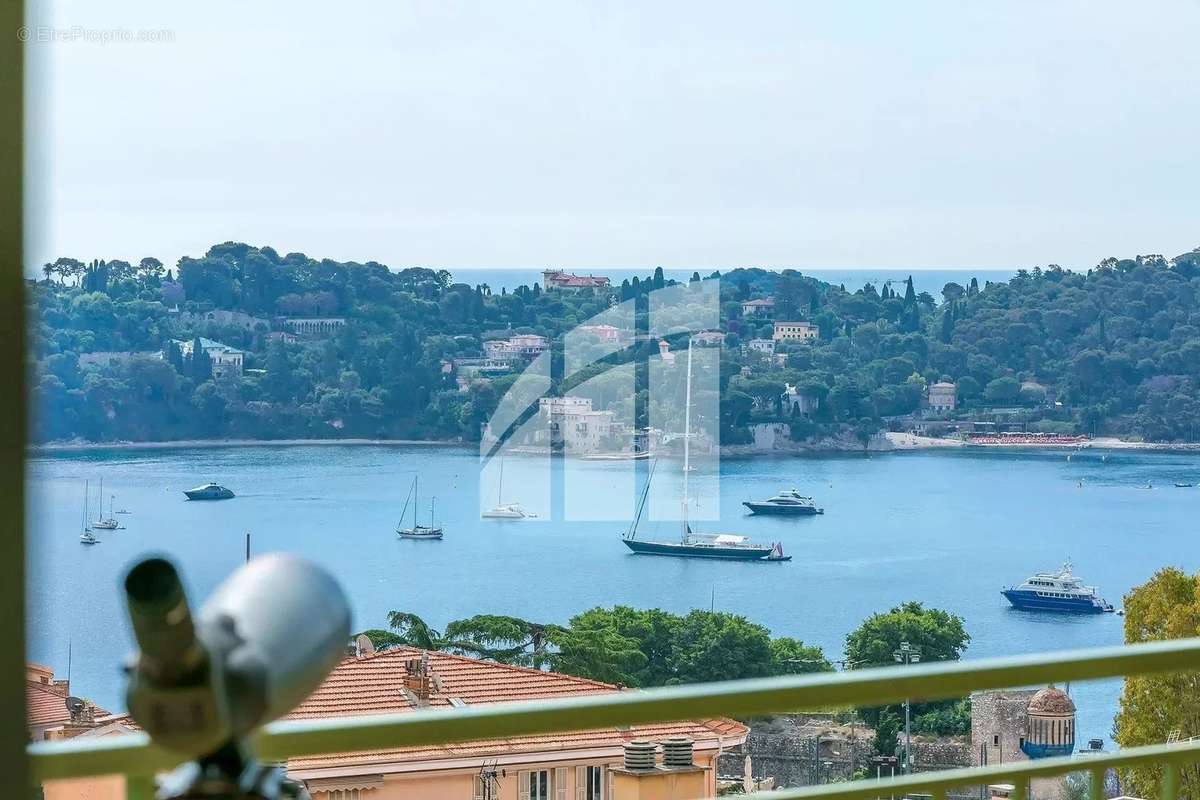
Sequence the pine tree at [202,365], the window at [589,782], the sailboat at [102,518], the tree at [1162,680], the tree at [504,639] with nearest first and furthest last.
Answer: the window at [589,782], the tree at [1162,680], the tree at [504,639], the pine tree at [202,365], the sailboat at [102,518]

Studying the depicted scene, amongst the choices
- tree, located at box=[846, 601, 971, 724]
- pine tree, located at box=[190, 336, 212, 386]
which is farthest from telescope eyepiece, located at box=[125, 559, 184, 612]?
pine tree, located at box=[190, 336, 212, 386]

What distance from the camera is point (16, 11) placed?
25cm

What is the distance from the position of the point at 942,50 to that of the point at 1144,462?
10785mm

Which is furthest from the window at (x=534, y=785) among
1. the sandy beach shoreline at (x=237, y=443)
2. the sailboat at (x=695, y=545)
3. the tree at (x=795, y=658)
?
the sailboat at (x=695, y=545)

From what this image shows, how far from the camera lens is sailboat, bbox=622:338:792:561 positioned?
30.1 meters

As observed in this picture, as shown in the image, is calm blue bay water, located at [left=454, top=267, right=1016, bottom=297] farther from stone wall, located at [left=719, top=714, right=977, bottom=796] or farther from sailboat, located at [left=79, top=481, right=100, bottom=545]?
stone wall, located at [left=719, top=714, right=977, bottom=796]

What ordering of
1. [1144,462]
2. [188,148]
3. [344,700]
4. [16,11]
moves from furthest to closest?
[188,148] < [1144,462] < [344,700] < [16,11]

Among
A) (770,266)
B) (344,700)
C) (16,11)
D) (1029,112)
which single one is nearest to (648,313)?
(770,266)

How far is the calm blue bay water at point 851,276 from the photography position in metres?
31.2

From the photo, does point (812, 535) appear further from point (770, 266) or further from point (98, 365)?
point (98, 365)

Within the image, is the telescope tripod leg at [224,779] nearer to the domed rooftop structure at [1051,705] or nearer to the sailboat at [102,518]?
the domed rooftop structure at [1051,705]

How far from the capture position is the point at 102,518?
28250mm

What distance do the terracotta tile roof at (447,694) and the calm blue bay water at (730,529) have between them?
43.9ft

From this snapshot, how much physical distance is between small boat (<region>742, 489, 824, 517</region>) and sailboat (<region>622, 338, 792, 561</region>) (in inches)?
31.4
